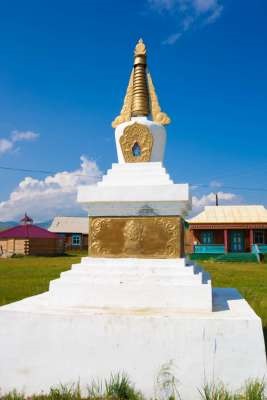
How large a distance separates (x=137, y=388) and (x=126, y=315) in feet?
2.66

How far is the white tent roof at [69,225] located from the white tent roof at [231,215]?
19644 mm

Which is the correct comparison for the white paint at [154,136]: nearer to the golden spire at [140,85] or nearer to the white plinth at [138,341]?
the golden spire at [140,85]

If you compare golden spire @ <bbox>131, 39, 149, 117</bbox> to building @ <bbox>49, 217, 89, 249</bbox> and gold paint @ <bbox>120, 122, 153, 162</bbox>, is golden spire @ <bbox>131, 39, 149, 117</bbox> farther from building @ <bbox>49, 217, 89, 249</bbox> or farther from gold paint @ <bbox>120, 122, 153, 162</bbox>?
building @ <bbox>49, 217, 89, 249</bbox>

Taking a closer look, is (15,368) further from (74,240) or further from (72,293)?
(74,240)

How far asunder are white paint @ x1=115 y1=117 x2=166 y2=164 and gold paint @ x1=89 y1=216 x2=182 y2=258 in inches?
48.5

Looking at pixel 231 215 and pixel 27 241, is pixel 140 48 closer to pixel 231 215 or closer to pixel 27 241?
pixel 231 215

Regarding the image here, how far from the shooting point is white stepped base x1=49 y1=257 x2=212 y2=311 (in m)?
4.91

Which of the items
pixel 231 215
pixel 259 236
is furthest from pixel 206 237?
pixel 259 236

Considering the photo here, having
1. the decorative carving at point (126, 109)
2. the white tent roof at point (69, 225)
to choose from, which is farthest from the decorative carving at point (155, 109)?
the white tent roof at point (69, 225)

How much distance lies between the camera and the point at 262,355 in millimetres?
4125

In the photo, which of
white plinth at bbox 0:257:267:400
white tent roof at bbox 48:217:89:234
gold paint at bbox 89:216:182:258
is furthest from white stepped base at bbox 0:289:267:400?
white tent roof at bbox 48:217:89:234

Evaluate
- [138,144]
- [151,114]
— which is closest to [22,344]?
[138,144]

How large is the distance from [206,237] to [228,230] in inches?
72.0

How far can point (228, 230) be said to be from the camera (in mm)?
29672
